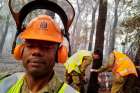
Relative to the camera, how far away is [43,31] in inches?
89.0

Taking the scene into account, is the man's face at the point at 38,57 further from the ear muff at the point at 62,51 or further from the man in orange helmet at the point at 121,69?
the man in orange helmet at the point at 121,69

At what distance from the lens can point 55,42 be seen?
7.61ft

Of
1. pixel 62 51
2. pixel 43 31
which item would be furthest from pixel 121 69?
pixel 43 31

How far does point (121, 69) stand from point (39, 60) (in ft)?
23.0

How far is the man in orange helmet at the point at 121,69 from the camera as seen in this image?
904 centimetres

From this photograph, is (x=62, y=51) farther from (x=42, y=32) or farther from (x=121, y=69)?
(x=121, y=69)

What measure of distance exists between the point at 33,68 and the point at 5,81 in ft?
0.79

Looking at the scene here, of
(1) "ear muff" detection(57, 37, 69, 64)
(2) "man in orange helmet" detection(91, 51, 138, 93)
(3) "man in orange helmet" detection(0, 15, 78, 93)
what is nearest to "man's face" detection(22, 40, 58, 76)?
(3) "man in orange helmet" detection(0, 15, 78, 93)

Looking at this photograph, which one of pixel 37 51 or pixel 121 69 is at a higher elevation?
pixel 37 51

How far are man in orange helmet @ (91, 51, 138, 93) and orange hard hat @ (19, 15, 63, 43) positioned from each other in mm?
6745

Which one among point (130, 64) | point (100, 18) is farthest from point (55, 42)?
point (100, 18)

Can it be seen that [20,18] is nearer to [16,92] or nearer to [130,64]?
[16,92]

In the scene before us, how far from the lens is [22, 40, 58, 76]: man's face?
223 centimetres

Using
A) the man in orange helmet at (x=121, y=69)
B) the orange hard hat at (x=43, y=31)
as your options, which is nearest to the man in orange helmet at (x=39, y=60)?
the orange hard hat at (x=43, y=31)
